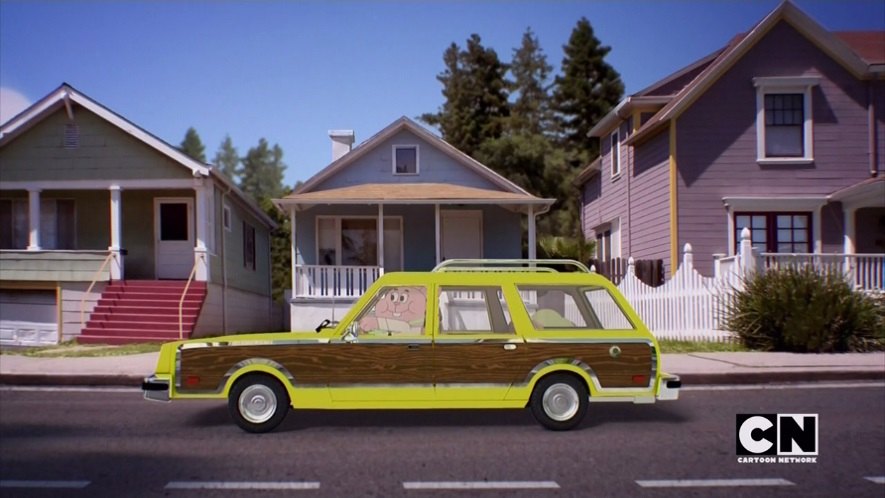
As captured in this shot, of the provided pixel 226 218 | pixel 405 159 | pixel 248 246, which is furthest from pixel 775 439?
pixel 248 246

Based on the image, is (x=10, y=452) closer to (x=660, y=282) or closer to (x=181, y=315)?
(x=181, y=315)

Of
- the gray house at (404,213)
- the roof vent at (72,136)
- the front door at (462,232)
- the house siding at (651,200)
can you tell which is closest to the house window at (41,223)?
the roof vent at (72,136)

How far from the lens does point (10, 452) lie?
666 cm

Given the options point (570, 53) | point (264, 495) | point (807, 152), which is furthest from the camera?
point (570, 53)

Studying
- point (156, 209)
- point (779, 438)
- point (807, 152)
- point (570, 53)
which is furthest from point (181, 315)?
point (570, 53)

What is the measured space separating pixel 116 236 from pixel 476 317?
619 inches

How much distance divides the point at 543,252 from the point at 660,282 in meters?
5.16

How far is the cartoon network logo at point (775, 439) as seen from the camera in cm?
617

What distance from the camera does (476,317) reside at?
279 inches

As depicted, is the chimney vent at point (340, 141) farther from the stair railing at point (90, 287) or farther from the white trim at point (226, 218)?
the stair railing at point (90, 287)

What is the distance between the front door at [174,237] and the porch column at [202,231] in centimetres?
193

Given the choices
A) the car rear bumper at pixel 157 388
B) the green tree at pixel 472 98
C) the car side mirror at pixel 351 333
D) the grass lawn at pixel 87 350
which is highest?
the green tree at pixel 472 98

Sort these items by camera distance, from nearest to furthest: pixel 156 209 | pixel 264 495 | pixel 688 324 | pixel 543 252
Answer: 1. pixel 264 495
2. pixel 688 324
3. pixel 156 209
4. pixel 543 252

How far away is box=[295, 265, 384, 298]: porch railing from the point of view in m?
20.5
